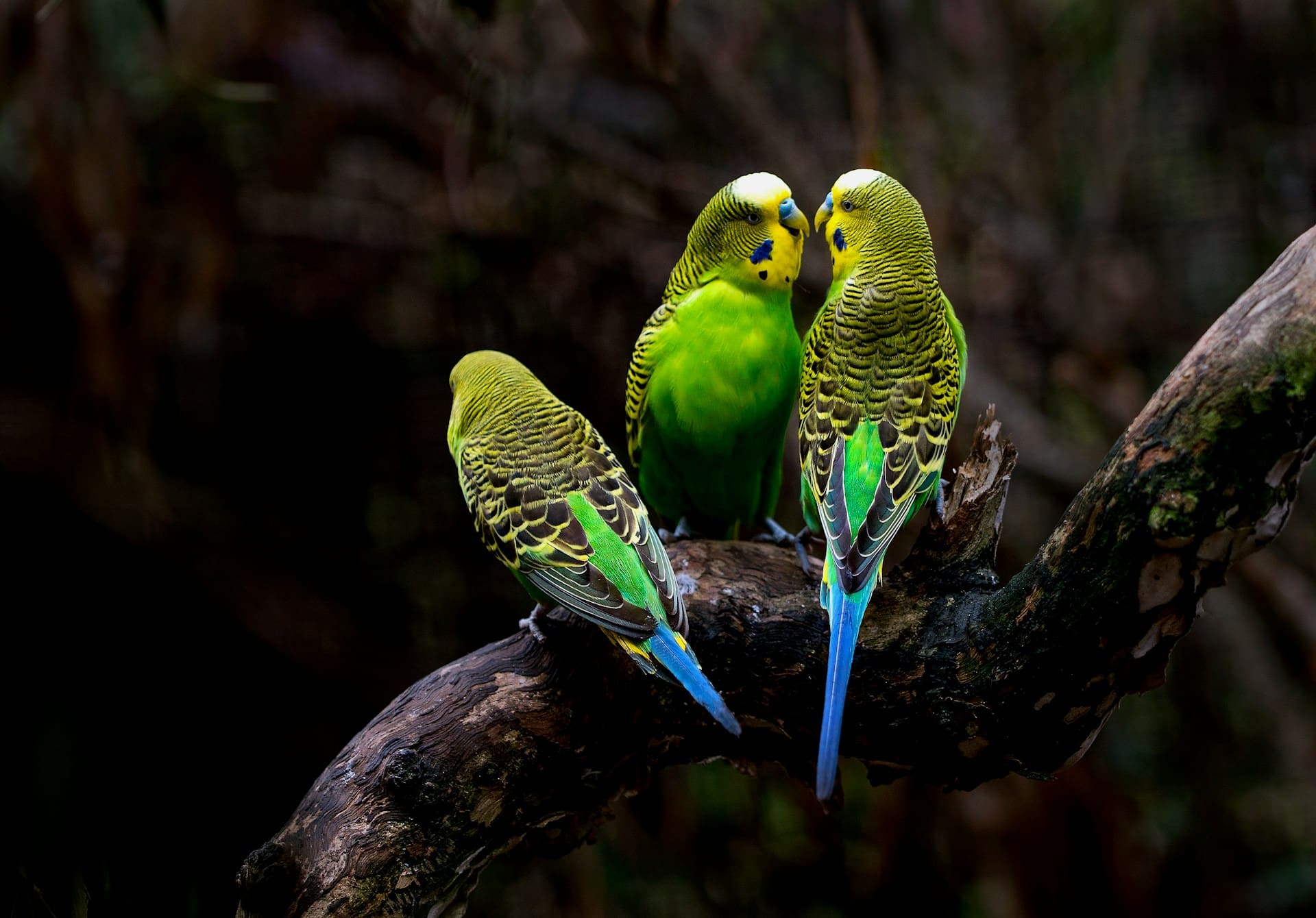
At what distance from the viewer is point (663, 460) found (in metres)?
2.85

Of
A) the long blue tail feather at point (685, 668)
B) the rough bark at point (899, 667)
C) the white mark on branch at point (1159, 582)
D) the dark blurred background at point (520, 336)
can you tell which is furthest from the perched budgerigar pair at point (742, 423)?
the dark blurred background at point (520, 336)

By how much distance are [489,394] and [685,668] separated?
96cm

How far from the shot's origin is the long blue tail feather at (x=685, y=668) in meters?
1.94

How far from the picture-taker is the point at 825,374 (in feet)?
8.03

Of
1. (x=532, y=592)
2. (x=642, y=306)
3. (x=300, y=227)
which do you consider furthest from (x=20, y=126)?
(x=532, y=592)

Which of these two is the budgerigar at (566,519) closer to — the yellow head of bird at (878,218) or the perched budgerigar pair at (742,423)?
the perched budgerigar pair at (742,423)

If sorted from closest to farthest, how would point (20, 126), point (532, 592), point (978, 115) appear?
point (532, 592), point (20, 126), point (978, 115)

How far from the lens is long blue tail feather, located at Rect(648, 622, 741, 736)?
1939mm

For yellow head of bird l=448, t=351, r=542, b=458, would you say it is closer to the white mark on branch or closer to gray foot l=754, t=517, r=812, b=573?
gray foot l=754, t=517, r=812, b=573

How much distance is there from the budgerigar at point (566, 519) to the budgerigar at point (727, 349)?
0.27 m

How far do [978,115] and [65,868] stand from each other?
5.76 meters

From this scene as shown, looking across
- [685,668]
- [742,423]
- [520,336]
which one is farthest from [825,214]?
[520,336]

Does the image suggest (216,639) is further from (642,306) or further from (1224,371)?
(1224,371)

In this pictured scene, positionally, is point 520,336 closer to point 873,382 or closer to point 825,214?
point 825,214
